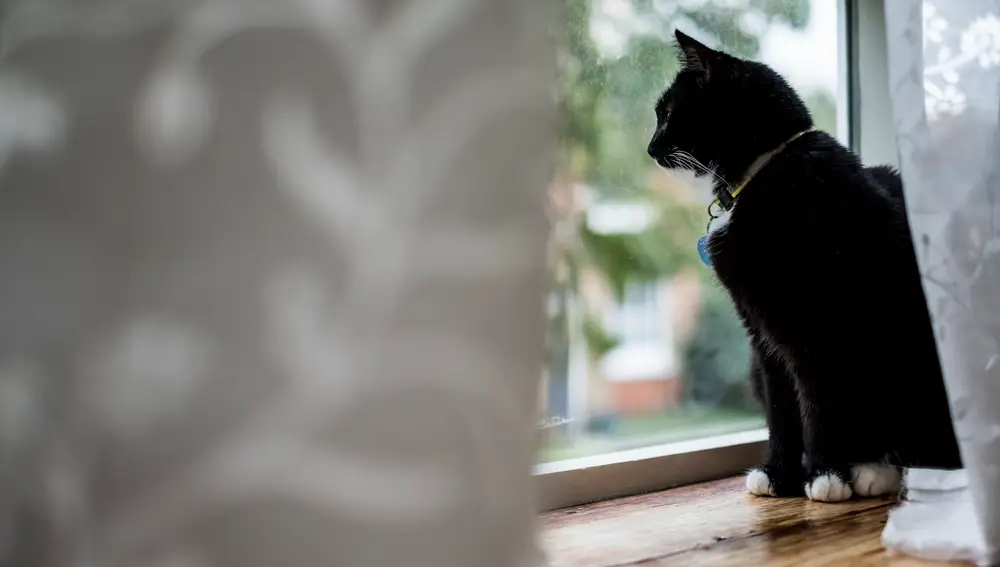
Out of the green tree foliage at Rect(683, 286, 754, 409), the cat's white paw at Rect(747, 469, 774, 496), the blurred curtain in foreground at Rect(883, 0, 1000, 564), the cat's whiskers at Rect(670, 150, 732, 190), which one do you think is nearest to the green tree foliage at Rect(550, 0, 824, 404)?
the green tree foliage at Rect(683, 286, 754, 409)

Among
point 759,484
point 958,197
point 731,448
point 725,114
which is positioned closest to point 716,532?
point 759,484

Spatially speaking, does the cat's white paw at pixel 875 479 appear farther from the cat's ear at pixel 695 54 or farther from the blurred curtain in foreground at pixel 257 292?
the blurred curtain in foreground at pixel 257 292

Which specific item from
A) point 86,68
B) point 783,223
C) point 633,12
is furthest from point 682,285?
point 86,68

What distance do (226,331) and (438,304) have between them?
0.14 metres

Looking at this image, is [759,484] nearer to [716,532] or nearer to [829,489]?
[829,489]

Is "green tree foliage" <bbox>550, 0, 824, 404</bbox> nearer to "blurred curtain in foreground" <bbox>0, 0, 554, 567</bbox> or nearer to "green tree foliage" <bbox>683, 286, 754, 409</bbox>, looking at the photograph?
"green tree foliage" <bbox>683, 286, 754, 409</bbox>

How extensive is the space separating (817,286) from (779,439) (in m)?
0.25

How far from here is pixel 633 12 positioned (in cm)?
121

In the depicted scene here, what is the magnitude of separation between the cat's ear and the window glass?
10 centimetres

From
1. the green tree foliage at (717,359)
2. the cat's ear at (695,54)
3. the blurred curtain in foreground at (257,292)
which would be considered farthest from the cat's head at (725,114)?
the blurred curtain in foreground at (257,292)

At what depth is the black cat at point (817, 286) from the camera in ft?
3.33

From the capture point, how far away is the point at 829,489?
1.04 m

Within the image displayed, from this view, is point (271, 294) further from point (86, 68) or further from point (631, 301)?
point (631, 301)

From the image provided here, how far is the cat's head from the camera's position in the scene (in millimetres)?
1098
